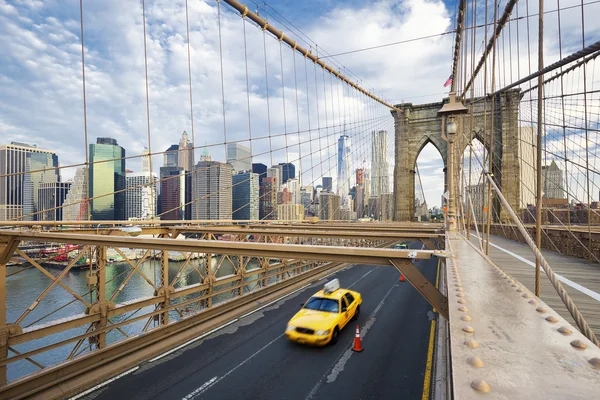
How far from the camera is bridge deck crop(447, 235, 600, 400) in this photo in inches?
41.6

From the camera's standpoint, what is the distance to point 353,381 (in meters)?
7.70

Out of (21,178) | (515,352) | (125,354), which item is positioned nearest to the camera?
(515,352)

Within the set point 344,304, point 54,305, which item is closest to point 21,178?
point 54,305

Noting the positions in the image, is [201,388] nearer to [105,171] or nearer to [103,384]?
[103,384]

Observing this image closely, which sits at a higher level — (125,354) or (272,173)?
(272,173)

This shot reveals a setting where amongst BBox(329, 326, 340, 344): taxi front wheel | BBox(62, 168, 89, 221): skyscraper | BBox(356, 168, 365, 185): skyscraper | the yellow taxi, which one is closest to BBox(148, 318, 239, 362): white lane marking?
the yellow taxi

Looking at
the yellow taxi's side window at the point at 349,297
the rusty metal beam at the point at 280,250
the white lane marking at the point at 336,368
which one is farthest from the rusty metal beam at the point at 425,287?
the yellow taxi's side window at the point at 349,297

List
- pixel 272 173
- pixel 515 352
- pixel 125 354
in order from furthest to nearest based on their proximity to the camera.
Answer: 1. pixel 272 173
2. pixel 125 354
3. pixel 515 352

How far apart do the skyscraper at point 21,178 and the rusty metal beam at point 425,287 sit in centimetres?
1845

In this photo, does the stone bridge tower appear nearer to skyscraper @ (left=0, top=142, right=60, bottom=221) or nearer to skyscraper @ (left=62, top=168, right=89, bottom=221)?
skyscraper @ (left=62, top=168, right=89, bottom=221)

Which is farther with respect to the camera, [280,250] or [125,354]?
[125,354]

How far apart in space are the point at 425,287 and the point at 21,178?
21.8 metres

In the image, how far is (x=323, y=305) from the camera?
11.1 metres

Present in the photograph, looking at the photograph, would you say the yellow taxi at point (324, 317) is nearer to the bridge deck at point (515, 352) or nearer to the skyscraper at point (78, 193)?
the bridge deck at point (515, 352)
